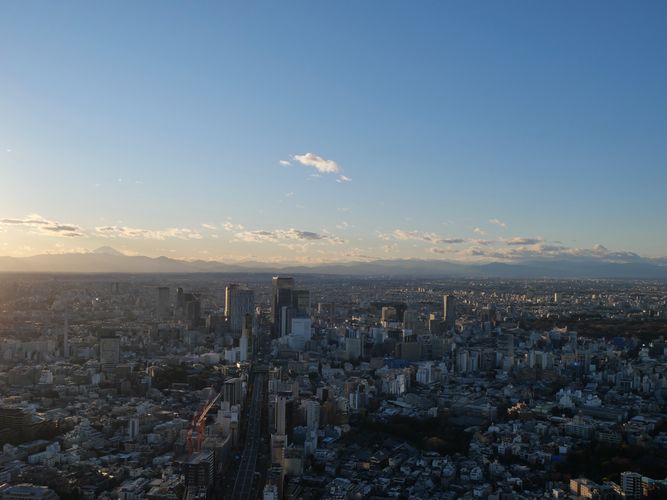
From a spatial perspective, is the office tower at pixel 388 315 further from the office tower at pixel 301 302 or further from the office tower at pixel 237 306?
the office tower at pixel 237 306

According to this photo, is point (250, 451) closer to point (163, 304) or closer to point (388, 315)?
point (388, 315)

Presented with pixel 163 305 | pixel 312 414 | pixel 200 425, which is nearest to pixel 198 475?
pixel 200 425

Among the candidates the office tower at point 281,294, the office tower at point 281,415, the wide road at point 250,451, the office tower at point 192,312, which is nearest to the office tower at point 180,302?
the office tower at point 192,312

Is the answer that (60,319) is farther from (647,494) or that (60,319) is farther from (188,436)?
(647,494)

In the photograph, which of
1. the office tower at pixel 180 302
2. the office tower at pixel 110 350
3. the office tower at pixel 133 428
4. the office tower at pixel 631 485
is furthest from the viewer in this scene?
the office tower at pixel 180 302

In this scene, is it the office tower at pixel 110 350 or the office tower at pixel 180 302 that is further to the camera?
the office tower at pixel 180 302

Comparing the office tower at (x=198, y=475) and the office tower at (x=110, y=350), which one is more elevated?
the office tower at (x=110, y=350)

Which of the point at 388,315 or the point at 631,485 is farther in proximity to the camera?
the point at 388,315
